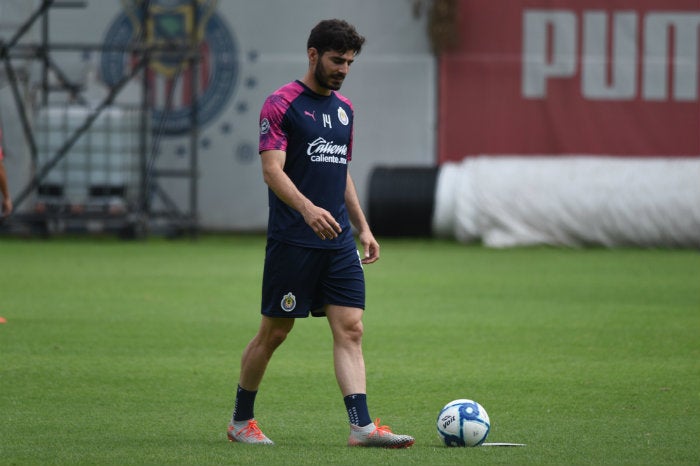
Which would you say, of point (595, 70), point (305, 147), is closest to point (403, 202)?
point (595, 70)

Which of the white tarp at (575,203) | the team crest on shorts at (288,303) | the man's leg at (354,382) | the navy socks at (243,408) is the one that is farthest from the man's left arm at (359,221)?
the white tarp at (575,203)

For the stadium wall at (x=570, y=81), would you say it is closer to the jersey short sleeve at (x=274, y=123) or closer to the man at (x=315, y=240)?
the man at (x=315, y=240)

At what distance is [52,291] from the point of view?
469 inches

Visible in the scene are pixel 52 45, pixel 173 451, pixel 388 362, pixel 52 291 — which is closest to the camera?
pixel 173 451

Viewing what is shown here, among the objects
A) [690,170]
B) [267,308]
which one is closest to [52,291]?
[267,308]

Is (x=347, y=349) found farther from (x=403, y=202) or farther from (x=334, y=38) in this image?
(x=403, y=202)

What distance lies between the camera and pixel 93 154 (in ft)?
63.1

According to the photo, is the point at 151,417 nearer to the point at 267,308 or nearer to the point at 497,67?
the point at 267,308

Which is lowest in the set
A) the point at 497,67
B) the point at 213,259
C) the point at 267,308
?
the point at 213,259

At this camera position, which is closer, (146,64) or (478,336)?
(478,336)

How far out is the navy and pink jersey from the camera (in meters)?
5.58

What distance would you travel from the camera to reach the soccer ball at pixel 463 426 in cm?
552

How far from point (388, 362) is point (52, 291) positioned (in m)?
4.84

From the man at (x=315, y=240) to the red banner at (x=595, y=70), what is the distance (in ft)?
47.1
